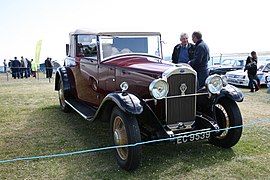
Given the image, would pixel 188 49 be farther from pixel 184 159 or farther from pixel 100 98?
pixel 184 159

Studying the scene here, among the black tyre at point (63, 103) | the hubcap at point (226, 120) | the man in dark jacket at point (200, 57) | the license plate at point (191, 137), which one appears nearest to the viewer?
the license plate at point (191, 137)

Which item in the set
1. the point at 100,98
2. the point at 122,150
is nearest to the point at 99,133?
the point at 100,98

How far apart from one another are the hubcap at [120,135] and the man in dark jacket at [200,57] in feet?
6.40

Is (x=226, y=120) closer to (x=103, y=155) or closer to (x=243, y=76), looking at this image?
(x=103, y=155)

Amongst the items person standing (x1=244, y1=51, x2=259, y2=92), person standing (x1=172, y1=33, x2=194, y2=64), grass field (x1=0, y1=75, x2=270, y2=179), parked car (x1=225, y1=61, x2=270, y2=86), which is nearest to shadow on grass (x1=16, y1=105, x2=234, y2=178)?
grass field (x1=0, y1=75, x2=270, y2=179)

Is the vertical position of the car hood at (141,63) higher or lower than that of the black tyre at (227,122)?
higher

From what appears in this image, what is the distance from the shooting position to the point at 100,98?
523 centimetres

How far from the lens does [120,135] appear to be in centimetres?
385

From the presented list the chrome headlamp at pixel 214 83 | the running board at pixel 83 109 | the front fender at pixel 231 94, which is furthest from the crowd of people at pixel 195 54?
the running board at pixel 83 109

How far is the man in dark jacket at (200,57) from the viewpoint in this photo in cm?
516

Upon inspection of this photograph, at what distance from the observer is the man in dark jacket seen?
16.9ft

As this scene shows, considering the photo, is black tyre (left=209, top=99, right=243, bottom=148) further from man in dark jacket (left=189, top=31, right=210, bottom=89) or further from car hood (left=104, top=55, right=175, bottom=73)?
car hood (left=104, top=55, right=175, bottom=73)

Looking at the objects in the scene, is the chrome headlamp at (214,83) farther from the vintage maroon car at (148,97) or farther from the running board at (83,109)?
the running board at (83,109)

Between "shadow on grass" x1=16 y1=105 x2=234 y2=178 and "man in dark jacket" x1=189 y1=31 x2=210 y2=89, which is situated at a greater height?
"man in dark jacket" x1=189 y1=31 x2=210 y2=89
